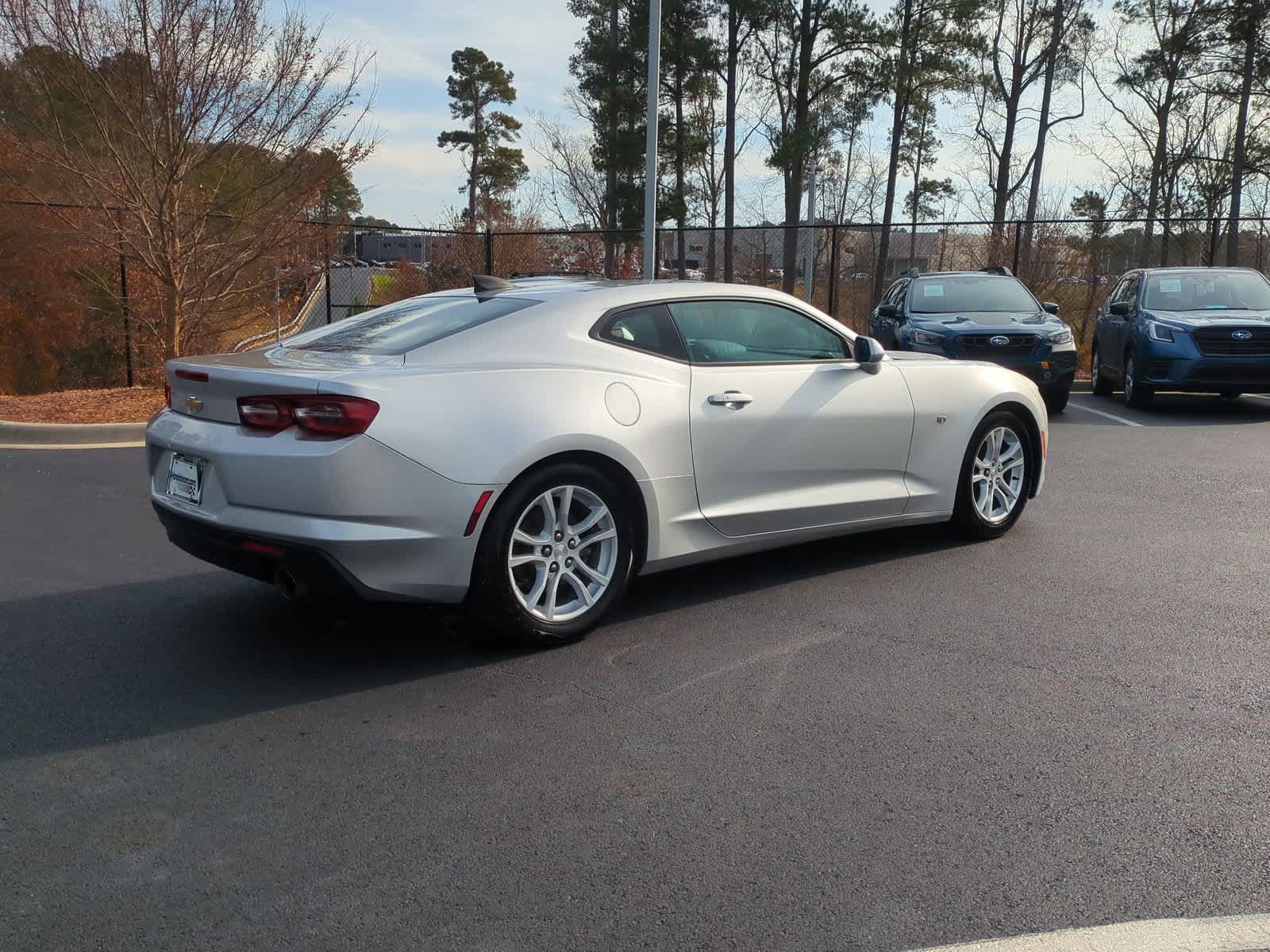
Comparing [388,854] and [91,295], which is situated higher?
[91,295]

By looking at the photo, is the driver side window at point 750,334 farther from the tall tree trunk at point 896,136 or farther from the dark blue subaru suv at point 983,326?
the tall tree trunk at point 896,136

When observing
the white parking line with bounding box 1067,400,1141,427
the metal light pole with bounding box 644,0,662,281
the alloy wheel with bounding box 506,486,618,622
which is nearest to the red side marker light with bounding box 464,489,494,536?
the alloy wheel with bounding box 506,486,618,622

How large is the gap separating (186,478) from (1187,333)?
38.7 feet

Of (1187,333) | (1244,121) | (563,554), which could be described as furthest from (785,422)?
(1244,121)

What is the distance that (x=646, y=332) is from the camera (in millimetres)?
5414

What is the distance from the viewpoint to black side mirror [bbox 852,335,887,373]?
19.9 feet

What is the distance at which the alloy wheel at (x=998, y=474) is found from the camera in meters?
6.83

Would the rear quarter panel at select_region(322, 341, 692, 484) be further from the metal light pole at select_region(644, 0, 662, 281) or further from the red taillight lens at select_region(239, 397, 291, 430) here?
the metal light pole at select_region(644, 0, 662, 281)

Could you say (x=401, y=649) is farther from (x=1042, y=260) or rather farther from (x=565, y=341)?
(x=1042, y=260)

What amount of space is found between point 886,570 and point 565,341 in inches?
90.2

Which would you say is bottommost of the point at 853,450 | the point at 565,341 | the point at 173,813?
the point at 173,813

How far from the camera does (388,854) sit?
3.15m

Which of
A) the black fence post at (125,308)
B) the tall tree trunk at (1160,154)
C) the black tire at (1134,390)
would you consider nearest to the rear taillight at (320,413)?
the black fence post at (125,308)

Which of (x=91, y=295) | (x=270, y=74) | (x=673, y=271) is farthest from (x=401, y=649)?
(x=673, y=271)
